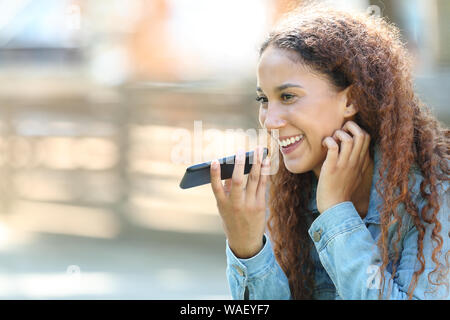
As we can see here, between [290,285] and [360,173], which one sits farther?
[290,285]

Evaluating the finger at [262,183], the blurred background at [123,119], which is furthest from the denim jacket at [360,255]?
the blurred background at [123,119]

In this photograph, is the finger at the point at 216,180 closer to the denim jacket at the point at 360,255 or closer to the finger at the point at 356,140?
the denim jacket at the point at 360,255

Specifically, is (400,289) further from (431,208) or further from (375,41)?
(375,41)

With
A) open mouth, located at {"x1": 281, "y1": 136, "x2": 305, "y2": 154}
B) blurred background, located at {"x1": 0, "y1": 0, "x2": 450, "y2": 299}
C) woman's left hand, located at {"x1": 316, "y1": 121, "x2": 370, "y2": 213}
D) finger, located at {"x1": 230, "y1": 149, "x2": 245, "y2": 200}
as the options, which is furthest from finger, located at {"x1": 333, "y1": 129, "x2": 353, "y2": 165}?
blurred background, located at {"x1": 0, "y1": 0, "x2": 450, "y2": 299}

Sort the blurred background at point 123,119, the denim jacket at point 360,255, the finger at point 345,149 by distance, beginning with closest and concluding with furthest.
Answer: the denim jacket at point 360,255 → the finger at point 345,149 → the blurred background at point 123,119

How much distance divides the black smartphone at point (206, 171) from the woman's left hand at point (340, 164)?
0.15m

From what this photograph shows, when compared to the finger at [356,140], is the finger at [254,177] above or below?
below

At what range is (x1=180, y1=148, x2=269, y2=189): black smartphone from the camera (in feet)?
4.52

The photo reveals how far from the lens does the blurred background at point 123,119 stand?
393cm

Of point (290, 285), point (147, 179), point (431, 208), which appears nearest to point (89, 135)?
point (147, 179)

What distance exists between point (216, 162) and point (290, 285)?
41 centimetres

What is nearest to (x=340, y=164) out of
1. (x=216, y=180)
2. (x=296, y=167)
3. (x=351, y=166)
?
(x=351, y=166)

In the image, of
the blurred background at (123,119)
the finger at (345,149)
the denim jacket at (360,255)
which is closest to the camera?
the denim jacket at (360,255)

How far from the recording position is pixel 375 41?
4.87 ft
